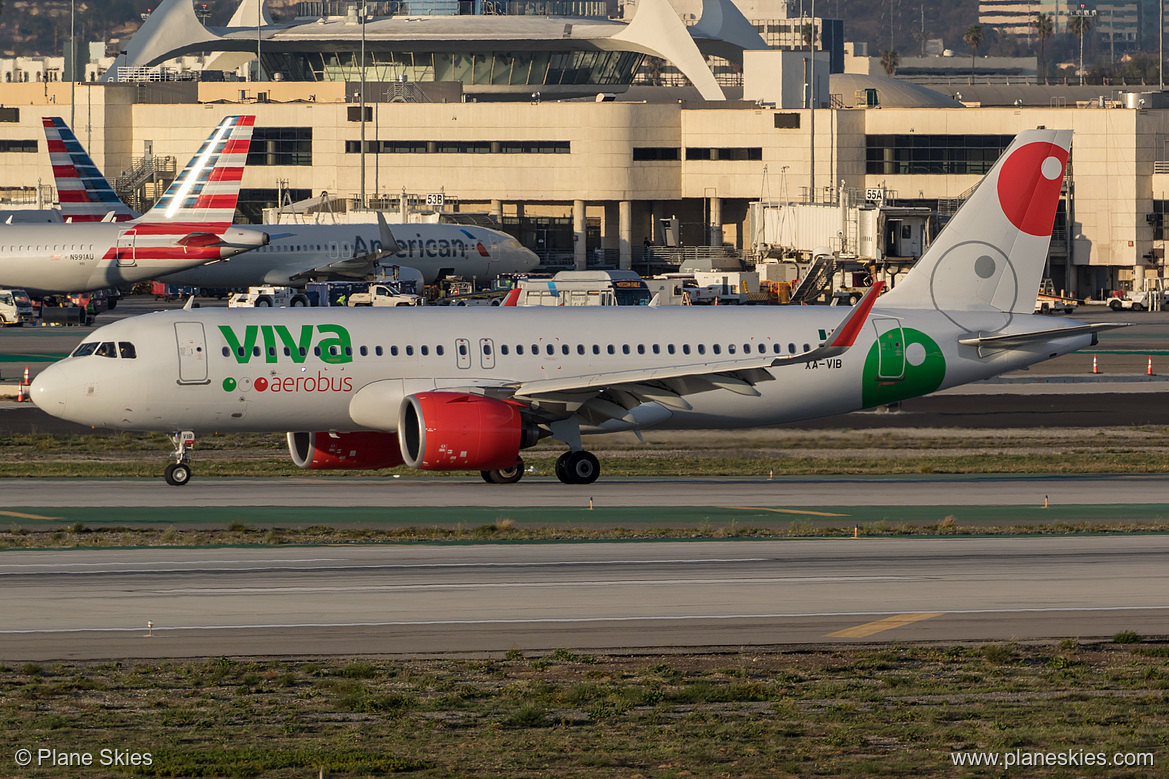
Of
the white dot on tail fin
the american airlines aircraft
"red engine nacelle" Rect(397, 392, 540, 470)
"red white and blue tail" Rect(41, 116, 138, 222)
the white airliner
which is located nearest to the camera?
"red engine nacelle" Rect(397, 392, 540, 470)

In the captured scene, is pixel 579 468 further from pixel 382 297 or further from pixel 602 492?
pixel 382 297

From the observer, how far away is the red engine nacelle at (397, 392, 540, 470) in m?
35.8

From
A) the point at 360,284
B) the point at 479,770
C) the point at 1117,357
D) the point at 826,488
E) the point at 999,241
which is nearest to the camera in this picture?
the point at 479,770

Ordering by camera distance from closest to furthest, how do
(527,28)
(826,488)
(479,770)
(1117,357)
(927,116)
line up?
(479,770) → (826,488) → (1117,357) → (927,116) → (527,28)

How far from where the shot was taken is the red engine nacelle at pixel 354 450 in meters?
39.0

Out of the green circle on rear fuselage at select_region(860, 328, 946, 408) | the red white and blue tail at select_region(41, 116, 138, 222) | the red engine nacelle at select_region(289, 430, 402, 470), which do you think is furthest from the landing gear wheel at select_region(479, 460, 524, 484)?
the red white and blue tail at select_region(41, 116, 138, 222)

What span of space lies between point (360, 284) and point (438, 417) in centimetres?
6419

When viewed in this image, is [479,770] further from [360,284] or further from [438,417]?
[360,284]

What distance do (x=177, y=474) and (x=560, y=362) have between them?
372 inches

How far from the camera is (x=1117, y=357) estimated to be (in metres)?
76.8

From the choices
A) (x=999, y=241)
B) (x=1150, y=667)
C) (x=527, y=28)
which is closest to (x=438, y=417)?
(x=999, y=241)

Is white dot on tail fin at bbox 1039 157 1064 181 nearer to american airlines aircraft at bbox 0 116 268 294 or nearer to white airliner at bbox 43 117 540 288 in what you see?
american airlines aircraft at bbox 0 116 268 294

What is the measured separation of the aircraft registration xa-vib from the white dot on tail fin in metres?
0.04

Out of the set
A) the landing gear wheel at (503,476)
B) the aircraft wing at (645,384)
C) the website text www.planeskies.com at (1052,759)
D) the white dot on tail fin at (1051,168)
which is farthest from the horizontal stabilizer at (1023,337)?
the website text www.planeskies.com at (1052,759)
